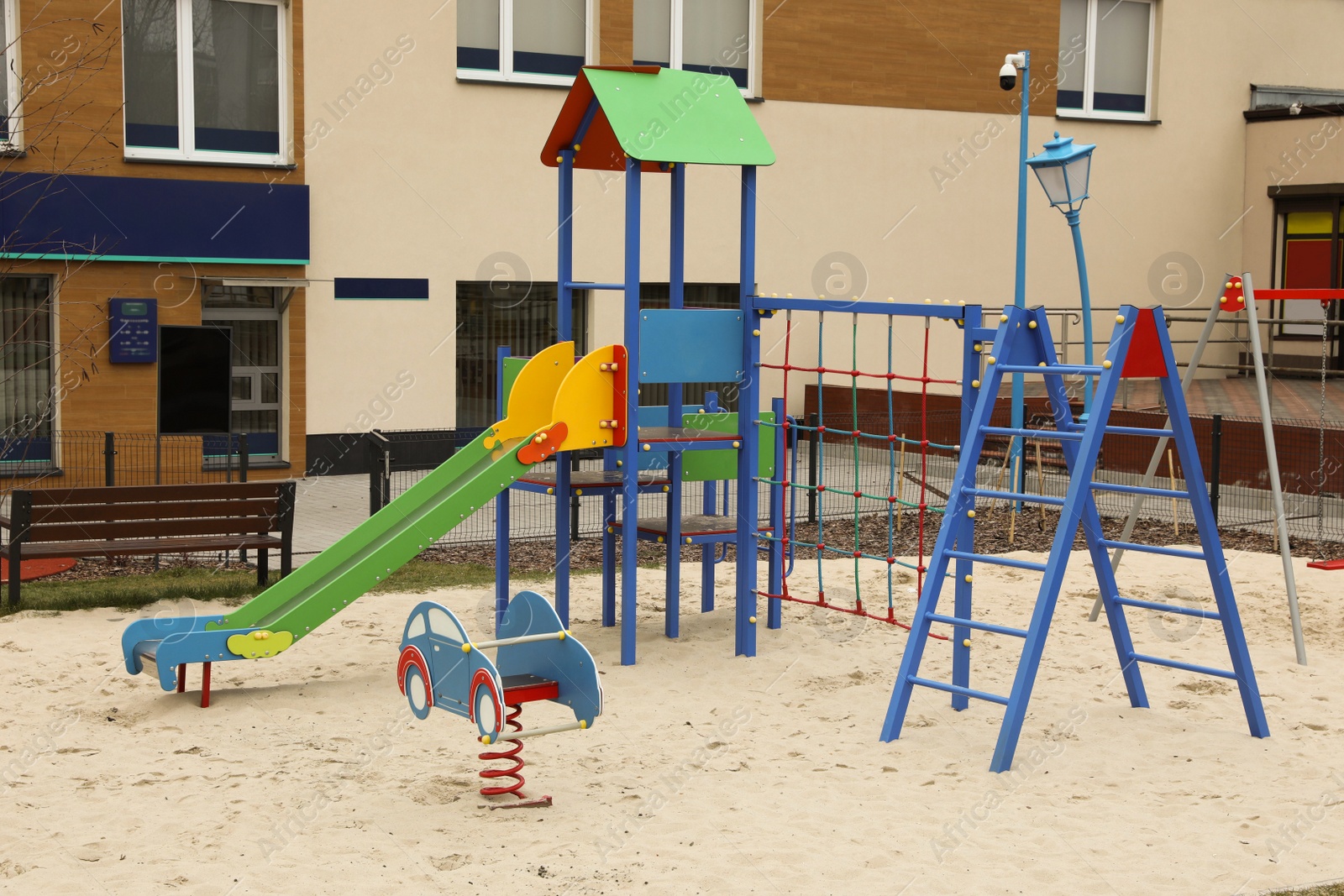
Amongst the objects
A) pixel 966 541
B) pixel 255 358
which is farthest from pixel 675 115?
pixel 255 358

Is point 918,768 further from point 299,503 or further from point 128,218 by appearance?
point 128,218

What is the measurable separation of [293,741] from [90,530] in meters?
3.26

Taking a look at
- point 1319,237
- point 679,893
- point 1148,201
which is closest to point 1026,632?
point 679,893

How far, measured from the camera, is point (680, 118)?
7652 mm

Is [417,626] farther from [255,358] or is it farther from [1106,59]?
[1106,59]

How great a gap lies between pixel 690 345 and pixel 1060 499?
96.0 inches

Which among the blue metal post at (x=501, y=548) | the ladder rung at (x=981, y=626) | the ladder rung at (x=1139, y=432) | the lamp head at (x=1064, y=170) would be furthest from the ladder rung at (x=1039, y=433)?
the lamp head at (x=1064, y=170)

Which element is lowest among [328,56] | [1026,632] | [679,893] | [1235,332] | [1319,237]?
[679,893]

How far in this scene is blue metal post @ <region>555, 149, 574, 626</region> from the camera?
813 cm

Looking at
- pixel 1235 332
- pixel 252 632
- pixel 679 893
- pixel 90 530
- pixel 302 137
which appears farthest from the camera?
pixel 1235 332

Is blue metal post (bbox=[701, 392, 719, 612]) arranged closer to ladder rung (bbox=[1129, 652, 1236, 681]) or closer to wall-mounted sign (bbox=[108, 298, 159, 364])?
ladder rung (bbox=[1129, 652, 1236, 681])

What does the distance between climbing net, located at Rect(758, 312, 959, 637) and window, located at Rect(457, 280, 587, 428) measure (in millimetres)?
3527

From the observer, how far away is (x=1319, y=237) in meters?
21.8

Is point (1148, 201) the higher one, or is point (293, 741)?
point (1148, 201)
